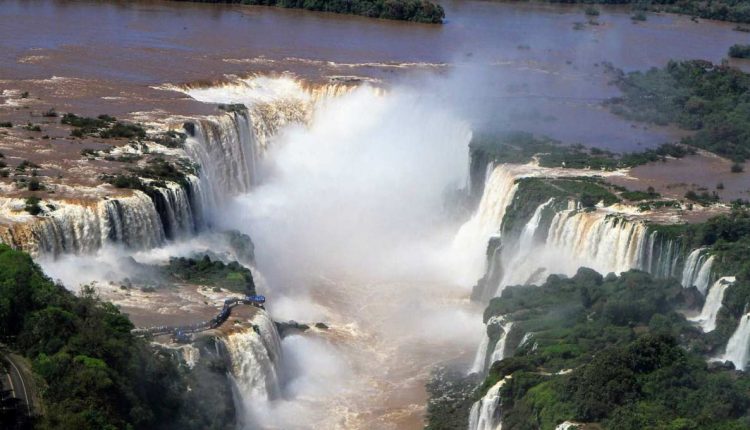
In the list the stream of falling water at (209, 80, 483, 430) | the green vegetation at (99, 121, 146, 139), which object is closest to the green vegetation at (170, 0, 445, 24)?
the stream of falling water at (209, 80, 483, 430)

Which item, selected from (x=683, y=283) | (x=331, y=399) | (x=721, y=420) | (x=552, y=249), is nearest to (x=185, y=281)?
(x=331, y=399)

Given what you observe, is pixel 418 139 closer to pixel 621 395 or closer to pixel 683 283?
pixel 683 283

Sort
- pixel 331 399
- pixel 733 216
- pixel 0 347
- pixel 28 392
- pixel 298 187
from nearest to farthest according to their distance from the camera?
pixel 28 392, pixel 0 347, pixel 331 399, pixel 733 216, pixel 298 187

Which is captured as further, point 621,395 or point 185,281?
point 185,281

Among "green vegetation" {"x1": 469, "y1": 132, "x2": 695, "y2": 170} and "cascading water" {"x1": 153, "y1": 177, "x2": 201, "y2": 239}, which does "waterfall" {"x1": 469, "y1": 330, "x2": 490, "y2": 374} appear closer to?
"cascading water" {"x1": 153, "y1": 177, "x2": 201, "y2": 239}

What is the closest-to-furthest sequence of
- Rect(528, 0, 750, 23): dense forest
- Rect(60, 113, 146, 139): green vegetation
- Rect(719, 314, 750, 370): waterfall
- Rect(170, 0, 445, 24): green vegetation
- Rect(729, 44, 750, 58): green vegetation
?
Rect(719, 314, 750, 370): waterfall → Rect(60, 113, 146, 139): green vegetation → Rect(729, 44, 750, 58): green vegetation → Rect(170, 0, 445, 24): green vegetation → Rect(528, 0, 750, 23): dense forest

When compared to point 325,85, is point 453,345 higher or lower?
lower

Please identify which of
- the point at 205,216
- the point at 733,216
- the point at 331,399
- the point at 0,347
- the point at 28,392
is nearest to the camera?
the point at 28,392

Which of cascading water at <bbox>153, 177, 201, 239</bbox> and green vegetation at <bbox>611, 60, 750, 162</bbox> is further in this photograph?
green vegetation at <bbox>611, 60, 750, 162</bbox>
